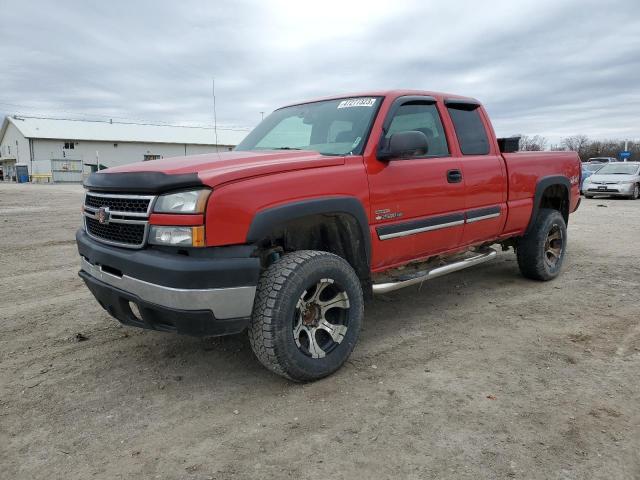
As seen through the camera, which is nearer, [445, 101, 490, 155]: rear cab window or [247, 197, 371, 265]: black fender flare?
[247, 197, 371, 265]: black fender flare

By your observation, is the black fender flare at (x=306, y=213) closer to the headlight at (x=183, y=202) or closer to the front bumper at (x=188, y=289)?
the front bumper at (x=188, y=289)

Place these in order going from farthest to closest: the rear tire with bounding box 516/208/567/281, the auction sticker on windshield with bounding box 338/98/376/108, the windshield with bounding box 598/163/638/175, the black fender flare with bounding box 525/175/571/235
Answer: the windshield with bounding box 598/163/638/175, the rear tire with bounding box 516/208/567/281, the black fender flare with bounding box 525/175/571/235, the auction sticker on windshield with bounding box 338/98/376/108

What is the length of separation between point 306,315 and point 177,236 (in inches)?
39.5

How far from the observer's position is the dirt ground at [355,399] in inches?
92.2

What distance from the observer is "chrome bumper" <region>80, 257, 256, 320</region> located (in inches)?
104

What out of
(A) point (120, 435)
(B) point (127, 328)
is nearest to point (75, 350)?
(B) point (127, 328)

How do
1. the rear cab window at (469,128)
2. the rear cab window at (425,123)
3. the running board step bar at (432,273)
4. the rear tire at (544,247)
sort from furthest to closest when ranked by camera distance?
the rear tire at (544,247) < the rear cab window at (469,128) < the rear cab window at (425,123) < the running board step bar at (432,273)

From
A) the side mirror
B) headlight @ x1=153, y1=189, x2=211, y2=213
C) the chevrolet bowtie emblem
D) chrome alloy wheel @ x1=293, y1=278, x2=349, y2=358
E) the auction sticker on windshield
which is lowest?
chrome alloy wheel @ x1=293, y1=278, x2=349, y2=358

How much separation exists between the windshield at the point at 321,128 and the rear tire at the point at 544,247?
266cm

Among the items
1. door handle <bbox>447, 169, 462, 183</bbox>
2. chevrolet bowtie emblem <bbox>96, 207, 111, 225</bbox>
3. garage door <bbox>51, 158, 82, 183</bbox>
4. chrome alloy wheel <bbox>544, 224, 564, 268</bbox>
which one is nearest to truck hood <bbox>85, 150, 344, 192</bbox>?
chevrolet bowtie emblem <bbox>96, 207, 111, 225</bbox>

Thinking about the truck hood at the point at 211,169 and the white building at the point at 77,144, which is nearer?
the truck hood at the point at 211,169

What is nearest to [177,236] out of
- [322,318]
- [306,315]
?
[306,315]

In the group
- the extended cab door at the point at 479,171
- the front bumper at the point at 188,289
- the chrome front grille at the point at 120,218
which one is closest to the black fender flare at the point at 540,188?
the extended cab door at the point at 479,171

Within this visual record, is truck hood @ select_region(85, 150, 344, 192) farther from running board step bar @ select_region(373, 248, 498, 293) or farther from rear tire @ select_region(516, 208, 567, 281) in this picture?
rear tire @ select_region(516, 208, 567, 281)
